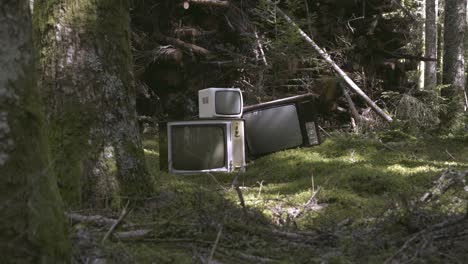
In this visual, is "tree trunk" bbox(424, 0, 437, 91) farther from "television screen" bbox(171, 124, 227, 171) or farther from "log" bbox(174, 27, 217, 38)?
"television screen" bbox(171, 124, 227, 171)

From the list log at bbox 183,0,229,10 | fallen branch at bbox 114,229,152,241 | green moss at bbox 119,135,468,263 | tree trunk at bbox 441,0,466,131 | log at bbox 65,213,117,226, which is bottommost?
green moss at bbox 119,135,468,263

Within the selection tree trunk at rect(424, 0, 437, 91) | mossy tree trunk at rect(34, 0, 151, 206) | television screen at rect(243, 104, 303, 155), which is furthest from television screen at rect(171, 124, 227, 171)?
tree trunk at rect(424, 0, 437, 91)

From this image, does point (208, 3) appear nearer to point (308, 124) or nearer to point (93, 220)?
point (308, 124)

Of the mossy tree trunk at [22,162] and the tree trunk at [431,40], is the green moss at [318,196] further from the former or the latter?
the tree trunk at [431,40]

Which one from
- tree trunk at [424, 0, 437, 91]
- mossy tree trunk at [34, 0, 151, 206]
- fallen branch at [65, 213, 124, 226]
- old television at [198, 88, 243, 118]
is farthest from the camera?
tree trunk at [424, 0, 437, 91]

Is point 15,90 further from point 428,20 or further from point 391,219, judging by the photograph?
point 428,20

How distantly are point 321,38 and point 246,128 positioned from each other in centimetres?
345

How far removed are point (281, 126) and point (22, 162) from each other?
216 inches

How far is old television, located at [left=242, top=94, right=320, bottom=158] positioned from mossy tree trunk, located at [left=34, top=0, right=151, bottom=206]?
12.0 ft

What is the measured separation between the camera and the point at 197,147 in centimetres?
621

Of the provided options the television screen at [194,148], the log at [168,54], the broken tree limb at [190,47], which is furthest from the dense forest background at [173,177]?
the broken tree limb at [190,47]

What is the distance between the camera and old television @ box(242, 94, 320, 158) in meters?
6.86

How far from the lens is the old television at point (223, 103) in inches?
264

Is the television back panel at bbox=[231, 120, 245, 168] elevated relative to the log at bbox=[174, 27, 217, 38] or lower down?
lower down
